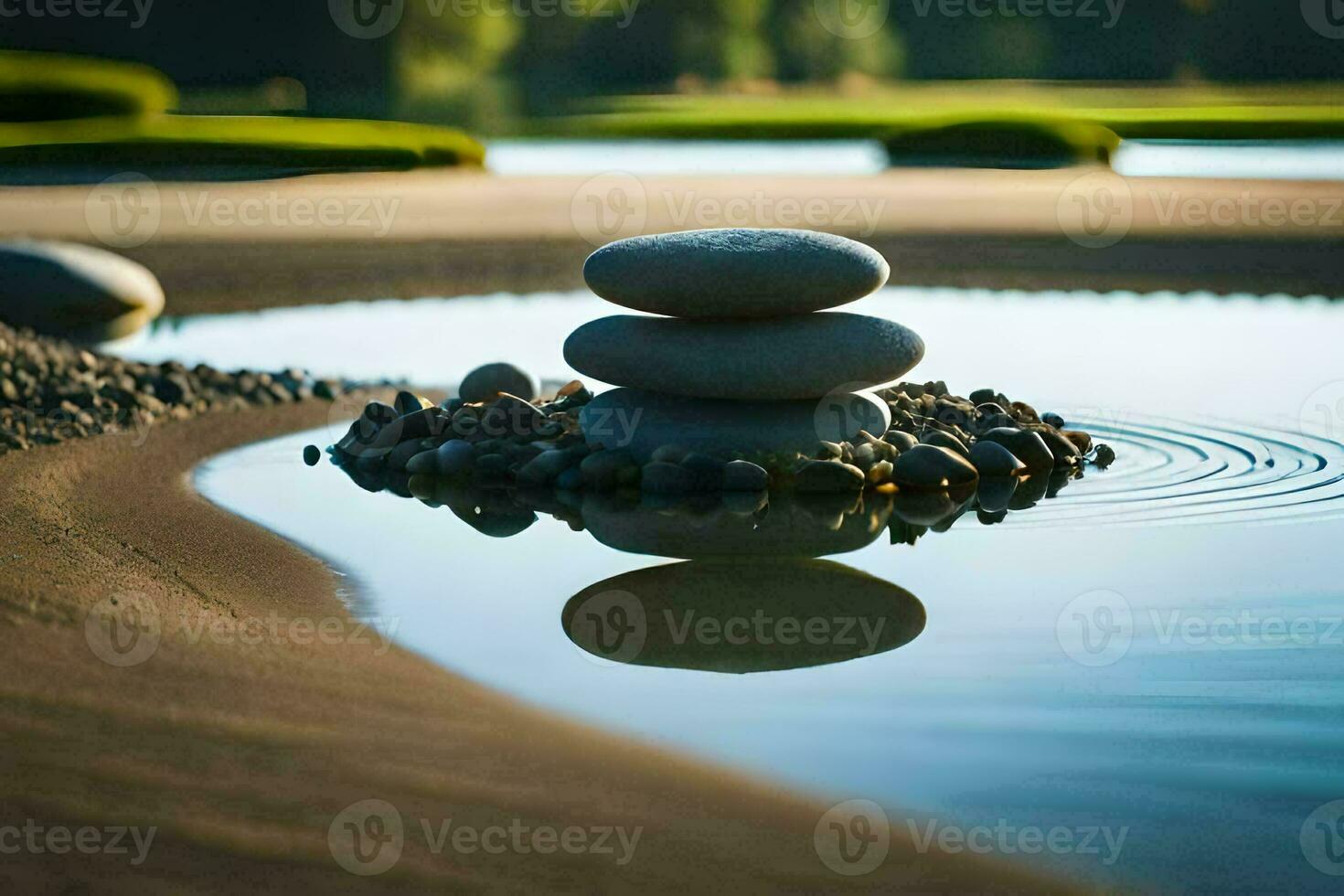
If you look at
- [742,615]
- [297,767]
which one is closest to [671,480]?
[742,615]

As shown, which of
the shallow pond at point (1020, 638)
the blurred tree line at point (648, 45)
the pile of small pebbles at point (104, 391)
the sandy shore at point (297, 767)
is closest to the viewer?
the sandy shore at point (297, 767)

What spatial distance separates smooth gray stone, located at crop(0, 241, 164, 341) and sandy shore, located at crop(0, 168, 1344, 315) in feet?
Answer: 2.55

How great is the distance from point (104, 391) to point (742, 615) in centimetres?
431

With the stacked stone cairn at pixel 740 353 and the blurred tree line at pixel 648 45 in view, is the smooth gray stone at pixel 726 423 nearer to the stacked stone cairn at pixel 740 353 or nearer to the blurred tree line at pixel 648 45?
the stacked stone cairn at pixel 740 353

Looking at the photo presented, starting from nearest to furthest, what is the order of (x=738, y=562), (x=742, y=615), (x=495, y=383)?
(x=742, y=615) → (x=738, y=562) → (x=495, y=383)

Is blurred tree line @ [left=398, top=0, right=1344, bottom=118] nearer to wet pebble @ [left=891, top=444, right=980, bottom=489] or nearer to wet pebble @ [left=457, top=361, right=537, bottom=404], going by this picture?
wet pebble @ [left=457, top=361, right=537, bottom=404]

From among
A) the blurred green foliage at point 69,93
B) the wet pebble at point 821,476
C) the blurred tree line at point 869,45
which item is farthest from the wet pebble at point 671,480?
the blurred tree line at point 869,45

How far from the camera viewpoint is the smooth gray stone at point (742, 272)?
→ 5.99m

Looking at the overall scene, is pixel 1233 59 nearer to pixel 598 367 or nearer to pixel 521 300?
pixel 521 300

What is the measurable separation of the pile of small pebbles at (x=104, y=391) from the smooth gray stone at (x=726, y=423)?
2333mm

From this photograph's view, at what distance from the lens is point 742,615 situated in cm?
455

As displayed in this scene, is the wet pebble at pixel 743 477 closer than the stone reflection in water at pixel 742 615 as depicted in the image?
No

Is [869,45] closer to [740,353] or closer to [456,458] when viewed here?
[456,458]

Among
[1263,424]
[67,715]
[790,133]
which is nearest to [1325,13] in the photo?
[790,133]
